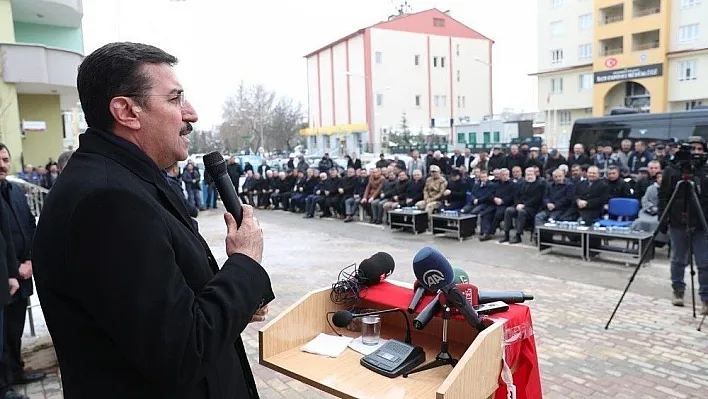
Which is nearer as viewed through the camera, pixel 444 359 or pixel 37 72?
pixel 444 359

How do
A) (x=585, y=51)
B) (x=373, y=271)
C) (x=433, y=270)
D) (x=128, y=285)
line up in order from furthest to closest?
1. (x=585, y=51)
2. (x=373, y=271)
3. (x=433, y=270)
4. (x=128, y=285)

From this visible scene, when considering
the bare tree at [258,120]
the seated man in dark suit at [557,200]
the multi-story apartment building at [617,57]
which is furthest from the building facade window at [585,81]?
the seated man in dark suit at [557,200]

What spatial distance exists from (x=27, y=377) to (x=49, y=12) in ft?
67.1

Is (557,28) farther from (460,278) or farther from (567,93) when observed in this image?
(460,278)

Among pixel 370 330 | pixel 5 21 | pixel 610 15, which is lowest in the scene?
pixel 370 330

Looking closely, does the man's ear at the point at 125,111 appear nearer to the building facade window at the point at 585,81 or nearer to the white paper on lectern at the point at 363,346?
the white paper on lectern at the point at 363,346

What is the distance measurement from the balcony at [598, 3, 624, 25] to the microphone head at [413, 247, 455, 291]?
3820 centimetres

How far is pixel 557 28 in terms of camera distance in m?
38.2

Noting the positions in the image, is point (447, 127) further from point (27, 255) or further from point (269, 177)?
point (27, 255)

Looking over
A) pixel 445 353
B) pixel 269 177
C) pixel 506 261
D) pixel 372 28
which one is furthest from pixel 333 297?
pixel 372 28

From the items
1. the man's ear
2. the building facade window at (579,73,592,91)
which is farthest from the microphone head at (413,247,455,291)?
the building facade window at (579,73,592,91)

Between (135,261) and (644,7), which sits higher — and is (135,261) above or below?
below

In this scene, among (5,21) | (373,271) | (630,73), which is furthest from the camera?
(630,73)

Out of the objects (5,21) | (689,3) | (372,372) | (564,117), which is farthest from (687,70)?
(372,372)
